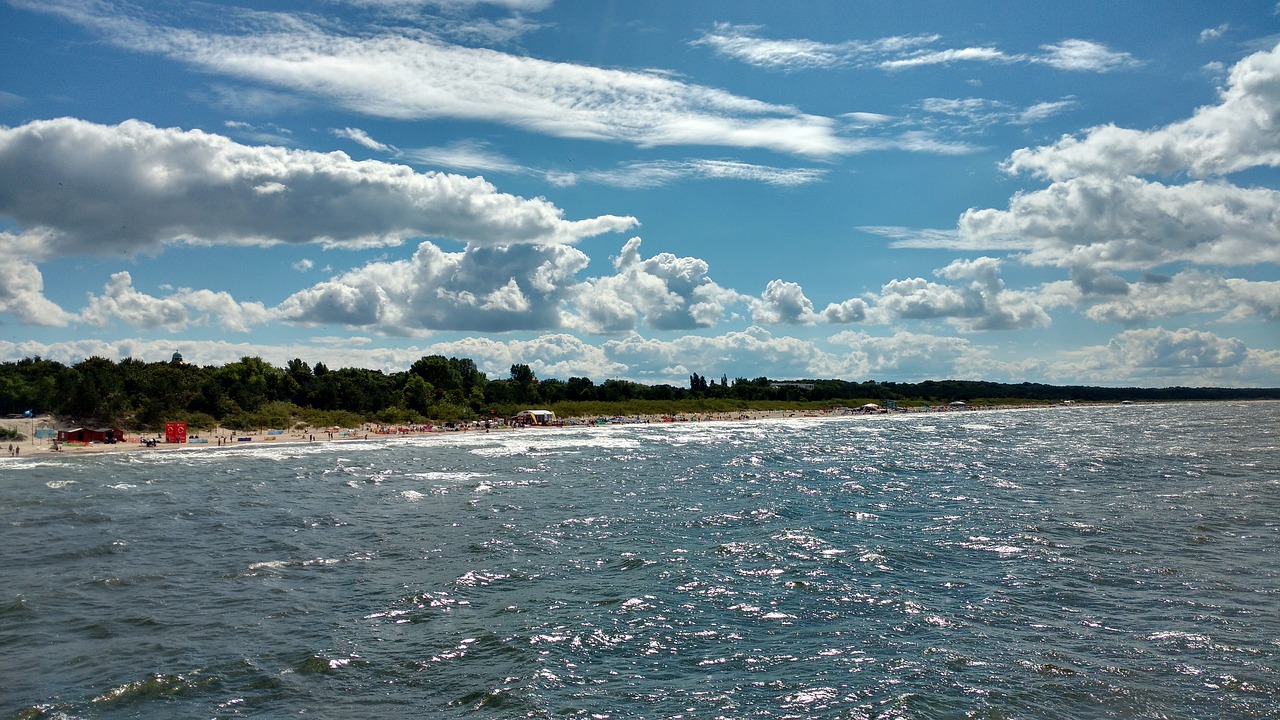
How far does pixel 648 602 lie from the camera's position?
818 inches

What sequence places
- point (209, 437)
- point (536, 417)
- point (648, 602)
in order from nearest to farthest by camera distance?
point (648, 602) < point (209, 437) < point (536, 417)

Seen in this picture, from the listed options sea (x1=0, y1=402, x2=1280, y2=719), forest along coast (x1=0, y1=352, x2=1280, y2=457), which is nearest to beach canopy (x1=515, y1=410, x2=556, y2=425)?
forest along coast (x1=0, y1=352, x2=1280, y2=457)

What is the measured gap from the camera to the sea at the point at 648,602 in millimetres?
14523

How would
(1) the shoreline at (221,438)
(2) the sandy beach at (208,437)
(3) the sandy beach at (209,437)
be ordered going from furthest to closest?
(2) the sandy beach at (208,437) → (3) the sandy beach at (209,437) → (1) the shoreline at (221,438)

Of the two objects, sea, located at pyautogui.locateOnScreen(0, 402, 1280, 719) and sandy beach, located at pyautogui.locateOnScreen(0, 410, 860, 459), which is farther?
sandy beach, located at pyautogui.locateOnScreen(0, 410, 860, 459)

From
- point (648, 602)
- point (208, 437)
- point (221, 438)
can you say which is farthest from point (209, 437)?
point (648, 602)

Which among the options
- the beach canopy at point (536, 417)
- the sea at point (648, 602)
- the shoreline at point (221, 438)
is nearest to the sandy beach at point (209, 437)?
the shoreline at point (221, 438)

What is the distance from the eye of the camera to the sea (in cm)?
1452

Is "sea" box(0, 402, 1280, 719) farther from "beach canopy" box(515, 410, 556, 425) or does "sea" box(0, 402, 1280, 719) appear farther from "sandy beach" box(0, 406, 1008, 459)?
"beach canopy" box(515, 410, 556, 425)

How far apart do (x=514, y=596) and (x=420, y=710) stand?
7651 millimetres

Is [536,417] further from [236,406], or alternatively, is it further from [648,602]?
[648,602]

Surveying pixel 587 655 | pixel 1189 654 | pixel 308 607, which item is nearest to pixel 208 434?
pixel 308 607

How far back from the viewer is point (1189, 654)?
16.2 meters

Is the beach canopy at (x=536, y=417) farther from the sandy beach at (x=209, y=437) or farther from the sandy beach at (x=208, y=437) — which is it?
the sandy beach at (x=208, y=437)
